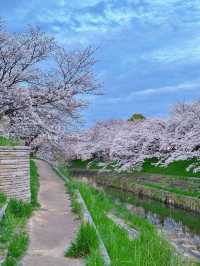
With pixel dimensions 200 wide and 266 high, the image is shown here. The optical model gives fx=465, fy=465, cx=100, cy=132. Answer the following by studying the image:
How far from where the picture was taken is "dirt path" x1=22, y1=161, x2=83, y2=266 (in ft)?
28.7

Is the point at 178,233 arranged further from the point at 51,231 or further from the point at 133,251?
the point at 133,251

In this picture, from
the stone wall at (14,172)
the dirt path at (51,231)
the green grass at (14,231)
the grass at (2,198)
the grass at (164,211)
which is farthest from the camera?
the grass at (164,211)

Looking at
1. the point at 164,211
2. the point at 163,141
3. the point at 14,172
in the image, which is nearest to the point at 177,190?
the point at 164,211

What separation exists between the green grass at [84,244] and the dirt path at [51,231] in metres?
0.21

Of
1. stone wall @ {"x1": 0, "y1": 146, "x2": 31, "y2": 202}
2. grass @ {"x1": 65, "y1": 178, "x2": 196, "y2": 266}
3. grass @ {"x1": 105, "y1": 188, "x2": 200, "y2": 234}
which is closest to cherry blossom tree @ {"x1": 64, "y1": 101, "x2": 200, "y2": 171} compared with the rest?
grass @ {"x1": 105, "y1": 188, "x2": 200, "y2": 234}

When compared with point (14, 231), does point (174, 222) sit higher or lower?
lower

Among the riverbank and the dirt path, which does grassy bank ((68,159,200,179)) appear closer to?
the riverbank

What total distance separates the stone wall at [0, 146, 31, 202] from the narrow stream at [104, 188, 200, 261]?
210 inches

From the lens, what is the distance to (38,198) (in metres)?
17.8

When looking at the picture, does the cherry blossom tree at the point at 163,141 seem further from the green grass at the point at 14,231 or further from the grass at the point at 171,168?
the green grass at the point at 14,231

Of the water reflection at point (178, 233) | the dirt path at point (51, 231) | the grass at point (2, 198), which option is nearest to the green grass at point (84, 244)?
the dirt path at point (51, 231)

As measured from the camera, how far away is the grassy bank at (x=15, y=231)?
29.0 ft

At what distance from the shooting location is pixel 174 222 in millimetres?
22172

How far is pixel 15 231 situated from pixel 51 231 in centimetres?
105
